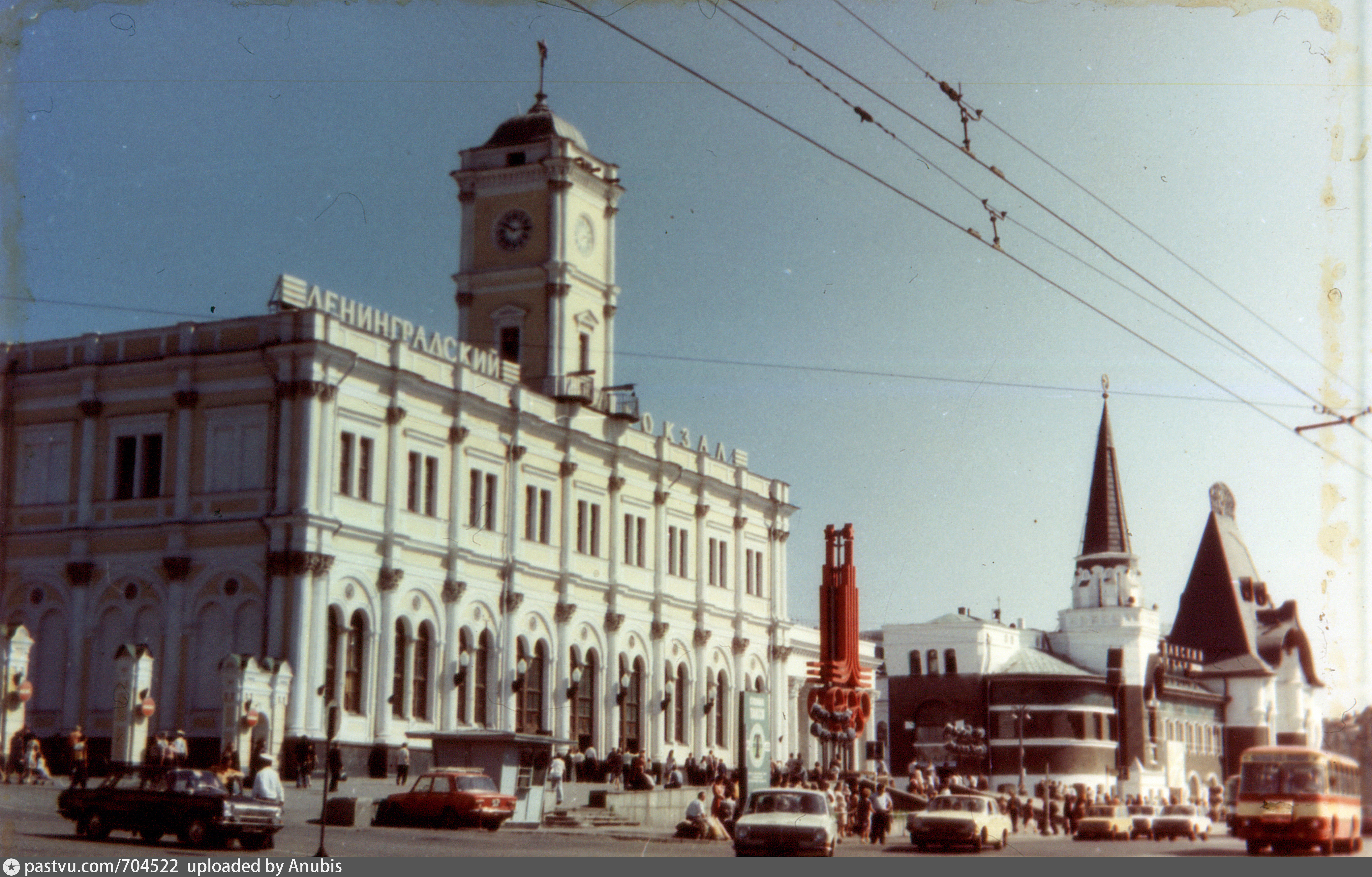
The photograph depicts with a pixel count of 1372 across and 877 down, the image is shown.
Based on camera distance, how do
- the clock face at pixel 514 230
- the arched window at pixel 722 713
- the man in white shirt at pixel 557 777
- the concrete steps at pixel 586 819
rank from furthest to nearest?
the arched window at pixel 722 713, the clock face at pixel 514 230, the man in white shirt at pixel 557 777, the concrete steps at pixel 586 819

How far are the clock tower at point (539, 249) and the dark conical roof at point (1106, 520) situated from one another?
54338mm

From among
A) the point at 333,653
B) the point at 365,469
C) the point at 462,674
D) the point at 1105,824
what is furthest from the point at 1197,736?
the point at 333,653

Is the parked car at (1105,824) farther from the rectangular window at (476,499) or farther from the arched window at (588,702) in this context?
the rectangular window at (476,499)

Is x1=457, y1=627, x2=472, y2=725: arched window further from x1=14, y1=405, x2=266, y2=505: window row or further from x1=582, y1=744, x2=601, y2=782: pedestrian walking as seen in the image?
x1=14, y1=405, x2=266, y2=505: window row

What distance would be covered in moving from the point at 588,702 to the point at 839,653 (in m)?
15.4

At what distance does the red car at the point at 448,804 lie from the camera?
1332 inches

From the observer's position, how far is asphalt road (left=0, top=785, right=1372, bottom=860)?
2422cm

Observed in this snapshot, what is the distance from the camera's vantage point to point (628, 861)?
24.7 metres

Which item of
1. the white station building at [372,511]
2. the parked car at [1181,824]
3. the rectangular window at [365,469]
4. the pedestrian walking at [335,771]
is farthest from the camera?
the rectangular window at [365,469]

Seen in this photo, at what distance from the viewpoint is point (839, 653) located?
4584 cm

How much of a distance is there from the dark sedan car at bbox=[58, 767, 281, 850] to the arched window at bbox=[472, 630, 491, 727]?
2631 cm

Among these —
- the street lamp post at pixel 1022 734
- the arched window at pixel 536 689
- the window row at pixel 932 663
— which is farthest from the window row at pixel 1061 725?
the arched window at pixel 536 689

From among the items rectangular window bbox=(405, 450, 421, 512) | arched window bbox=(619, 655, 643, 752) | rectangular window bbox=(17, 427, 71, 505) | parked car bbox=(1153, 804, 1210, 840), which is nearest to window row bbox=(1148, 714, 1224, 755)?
arched window bbox=(619, 655, 643, 752)

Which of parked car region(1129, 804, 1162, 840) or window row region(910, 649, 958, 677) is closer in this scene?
parked car region(1129, 804, 1162, 840)
